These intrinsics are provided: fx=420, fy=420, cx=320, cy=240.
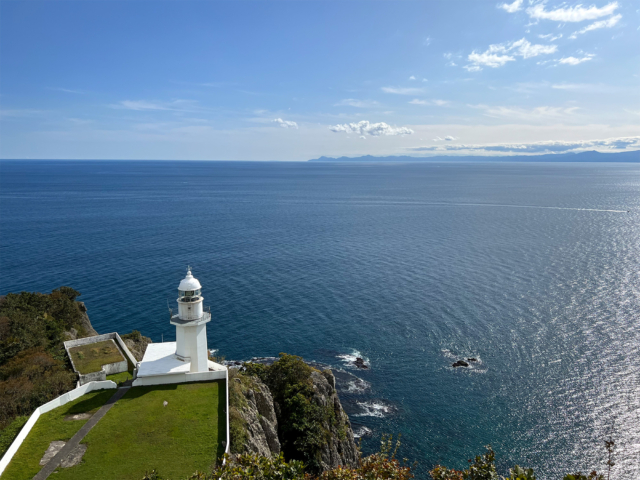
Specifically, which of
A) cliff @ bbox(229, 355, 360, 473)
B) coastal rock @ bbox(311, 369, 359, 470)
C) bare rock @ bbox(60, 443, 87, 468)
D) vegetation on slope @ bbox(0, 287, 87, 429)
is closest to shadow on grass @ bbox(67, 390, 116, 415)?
vegetation on slope @ bbox(0, 287, 87, 429)

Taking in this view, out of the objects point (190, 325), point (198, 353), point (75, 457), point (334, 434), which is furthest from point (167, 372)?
point (334, 434)

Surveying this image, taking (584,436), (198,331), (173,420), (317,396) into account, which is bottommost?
(584,436)

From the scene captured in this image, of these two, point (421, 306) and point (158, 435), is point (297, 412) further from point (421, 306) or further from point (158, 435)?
point (421, 306)

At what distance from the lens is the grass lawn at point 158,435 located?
2359cm

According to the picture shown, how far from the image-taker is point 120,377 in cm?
3581

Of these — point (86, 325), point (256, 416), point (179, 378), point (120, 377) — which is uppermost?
point (179, 378)

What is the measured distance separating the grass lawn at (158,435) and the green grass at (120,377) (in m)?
3.18

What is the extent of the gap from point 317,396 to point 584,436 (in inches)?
1022

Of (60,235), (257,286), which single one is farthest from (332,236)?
(60,235)

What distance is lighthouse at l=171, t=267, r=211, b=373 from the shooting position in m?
33.9

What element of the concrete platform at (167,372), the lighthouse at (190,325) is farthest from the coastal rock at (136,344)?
the lighthouse at (190,325)

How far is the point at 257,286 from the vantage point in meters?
73.8

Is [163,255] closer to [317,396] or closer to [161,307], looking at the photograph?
[161,307]

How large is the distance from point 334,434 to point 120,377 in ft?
62.5
